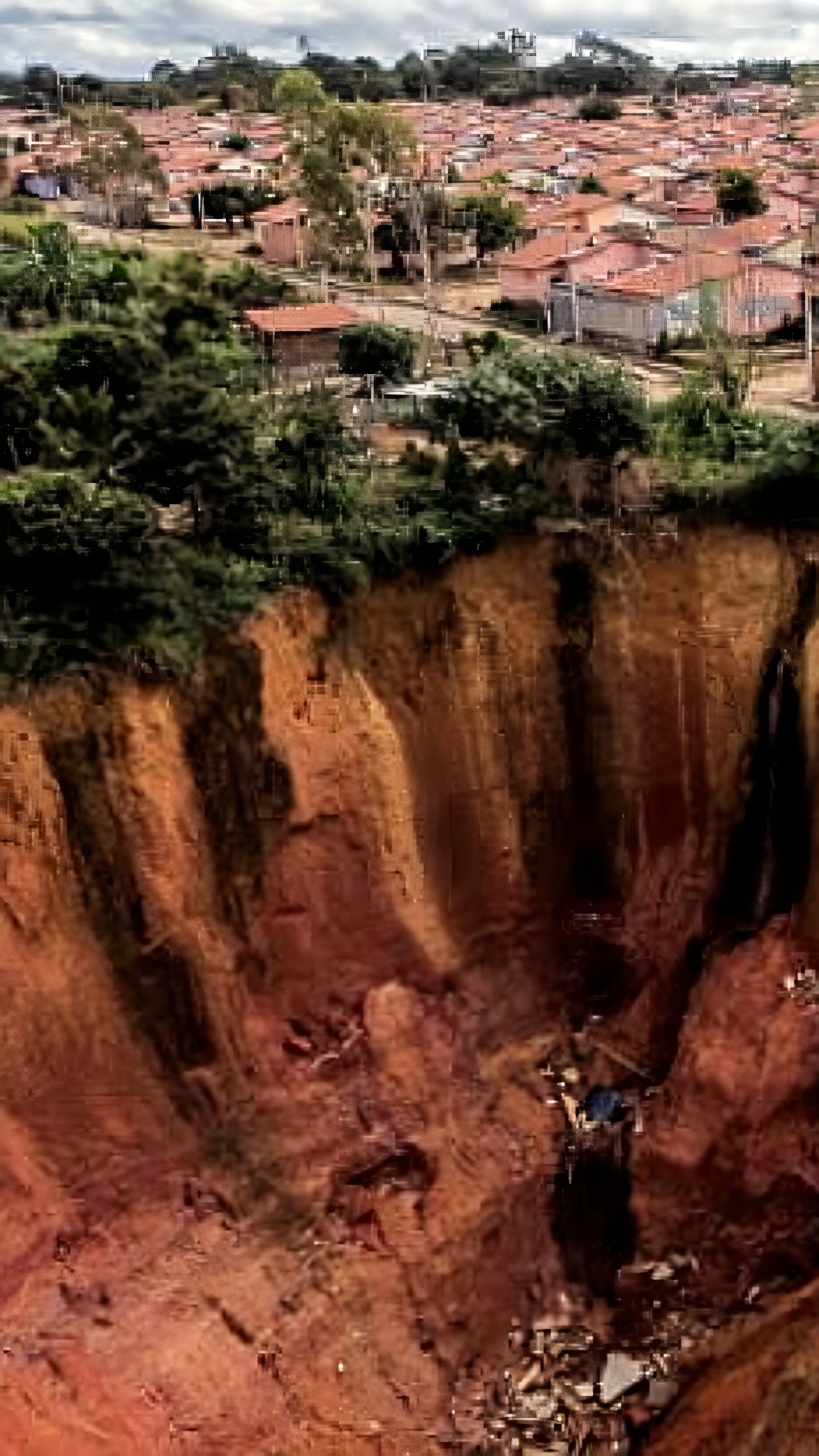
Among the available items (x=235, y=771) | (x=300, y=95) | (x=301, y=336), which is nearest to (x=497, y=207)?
(x=300, y=95)

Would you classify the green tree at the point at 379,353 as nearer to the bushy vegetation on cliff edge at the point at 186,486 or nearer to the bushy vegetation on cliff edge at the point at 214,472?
the bushy vegetation on cliff edge at the point at 214,472

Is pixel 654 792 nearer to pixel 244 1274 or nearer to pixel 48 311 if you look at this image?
pixel 244 1274

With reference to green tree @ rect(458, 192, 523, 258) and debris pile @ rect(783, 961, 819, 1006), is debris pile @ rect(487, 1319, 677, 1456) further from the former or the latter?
green tree @ rect(458, 192, 523, 258)

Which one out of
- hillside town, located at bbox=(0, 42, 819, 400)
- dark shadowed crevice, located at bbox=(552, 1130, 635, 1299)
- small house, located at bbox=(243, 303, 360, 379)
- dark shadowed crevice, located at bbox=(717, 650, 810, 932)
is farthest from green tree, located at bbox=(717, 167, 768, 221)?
dark shadowed crevice, located at bbox=(552, 1130, 635, 1299)

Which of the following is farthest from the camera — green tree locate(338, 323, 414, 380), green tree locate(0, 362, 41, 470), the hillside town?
the hillside town

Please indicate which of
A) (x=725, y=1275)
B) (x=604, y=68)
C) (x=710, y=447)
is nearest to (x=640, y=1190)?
(x=725, y=1275)
